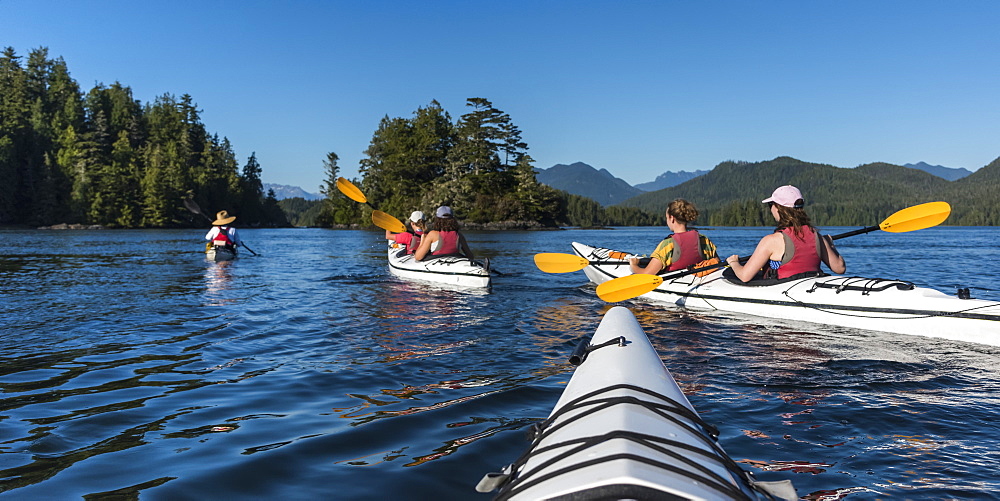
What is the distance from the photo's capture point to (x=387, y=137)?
87.4 m

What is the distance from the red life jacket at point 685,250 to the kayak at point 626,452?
6833mm

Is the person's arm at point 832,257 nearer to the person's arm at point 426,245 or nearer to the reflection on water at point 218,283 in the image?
the person's arm at point 426,245

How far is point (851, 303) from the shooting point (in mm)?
7281

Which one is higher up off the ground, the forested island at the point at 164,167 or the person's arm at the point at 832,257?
the forested island at the point at 164,167

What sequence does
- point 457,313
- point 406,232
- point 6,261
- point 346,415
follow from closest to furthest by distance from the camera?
1. point 346,415
2. point 457,313
3. point 406,232
4. point 6,261

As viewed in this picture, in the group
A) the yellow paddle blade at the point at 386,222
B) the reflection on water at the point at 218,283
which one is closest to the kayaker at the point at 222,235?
the reflection on water at the point at 218,283

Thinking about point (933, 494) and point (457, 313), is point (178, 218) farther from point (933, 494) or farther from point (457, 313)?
point (933, 494)

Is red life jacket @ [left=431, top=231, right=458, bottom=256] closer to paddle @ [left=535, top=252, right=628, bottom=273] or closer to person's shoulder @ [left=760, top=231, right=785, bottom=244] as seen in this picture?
paddle @ [left=535, top=252, right=628, bottom=273]

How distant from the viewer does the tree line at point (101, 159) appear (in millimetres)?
71625

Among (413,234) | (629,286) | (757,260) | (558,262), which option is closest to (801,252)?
(757,260)

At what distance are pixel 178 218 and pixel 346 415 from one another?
86603mm

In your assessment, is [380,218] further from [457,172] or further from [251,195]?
[251,195]

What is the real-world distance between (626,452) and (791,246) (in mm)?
6799

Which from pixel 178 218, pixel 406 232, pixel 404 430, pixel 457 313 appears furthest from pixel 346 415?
pixel 178 218
